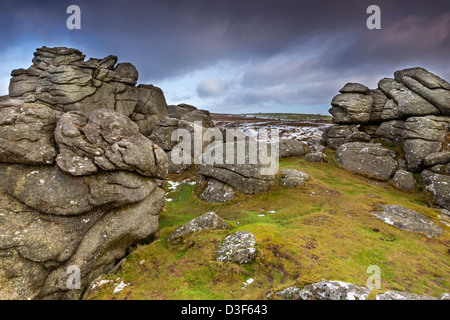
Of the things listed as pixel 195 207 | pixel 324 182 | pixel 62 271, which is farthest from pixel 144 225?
pixel 324 182

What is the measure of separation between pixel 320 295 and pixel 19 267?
12.4m

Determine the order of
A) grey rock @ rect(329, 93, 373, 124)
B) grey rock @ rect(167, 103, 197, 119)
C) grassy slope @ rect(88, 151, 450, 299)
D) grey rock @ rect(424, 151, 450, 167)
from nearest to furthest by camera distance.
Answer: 1. grassy slope @ rect(88, 151, 450, 299)
2. grey rock @ rect(424, 151, 450, 167)
3. grey rock @ rect(329, 93, 373, 124)
4. grey rock @ rect(167, 103, 197, 119)

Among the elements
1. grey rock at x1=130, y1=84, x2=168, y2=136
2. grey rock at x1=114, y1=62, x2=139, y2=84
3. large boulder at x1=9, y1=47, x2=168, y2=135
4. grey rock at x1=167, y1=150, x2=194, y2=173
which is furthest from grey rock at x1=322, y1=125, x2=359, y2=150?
grey rock at x1=114, y1=62, x2=139, y2=84

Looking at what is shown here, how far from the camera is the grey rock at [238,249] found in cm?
1012

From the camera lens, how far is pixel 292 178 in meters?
22.8

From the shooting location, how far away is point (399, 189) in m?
22.9

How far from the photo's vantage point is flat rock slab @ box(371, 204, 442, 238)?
47.4 feet

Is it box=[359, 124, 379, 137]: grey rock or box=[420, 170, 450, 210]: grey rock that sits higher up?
box=[359, 124, 379, 137]: grey rock

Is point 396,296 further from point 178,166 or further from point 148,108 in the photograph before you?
point 148,108

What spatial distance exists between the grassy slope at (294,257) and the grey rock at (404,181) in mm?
5804

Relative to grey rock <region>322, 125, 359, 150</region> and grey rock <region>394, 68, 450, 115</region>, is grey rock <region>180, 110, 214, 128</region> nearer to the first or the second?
grey rock <region>322, 125, 359, 150</region>

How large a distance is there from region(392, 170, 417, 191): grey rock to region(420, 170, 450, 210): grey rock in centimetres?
113

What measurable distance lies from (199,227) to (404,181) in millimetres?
23740

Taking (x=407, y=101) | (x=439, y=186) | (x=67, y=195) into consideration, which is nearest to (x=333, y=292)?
(x=67, y=195)
